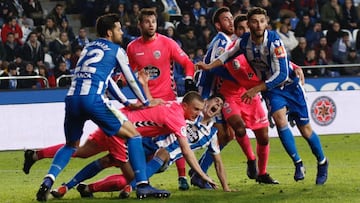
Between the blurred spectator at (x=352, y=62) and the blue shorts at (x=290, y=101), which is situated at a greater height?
the blue shorts at (x=290, y=101)

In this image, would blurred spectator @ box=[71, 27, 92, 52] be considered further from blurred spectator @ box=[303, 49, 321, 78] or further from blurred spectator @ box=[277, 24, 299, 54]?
blurred spectator @ box=[303, 49, 321, 78]

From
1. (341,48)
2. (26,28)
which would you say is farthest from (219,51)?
(341,48)

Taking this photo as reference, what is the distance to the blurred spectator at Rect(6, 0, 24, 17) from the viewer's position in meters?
26.6

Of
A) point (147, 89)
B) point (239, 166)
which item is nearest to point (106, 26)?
point (147, 89)

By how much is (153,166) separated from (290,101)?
231 centimetres

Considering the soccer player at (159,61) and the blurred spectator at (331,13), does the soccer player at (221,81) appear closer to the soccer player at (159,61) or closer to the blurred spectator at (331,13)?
the soccer player at (159,61)

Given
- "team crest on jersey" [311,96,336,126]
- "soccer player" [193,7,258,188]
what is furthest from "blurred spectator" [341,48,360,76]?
"soccer player" [193,7,258,188]

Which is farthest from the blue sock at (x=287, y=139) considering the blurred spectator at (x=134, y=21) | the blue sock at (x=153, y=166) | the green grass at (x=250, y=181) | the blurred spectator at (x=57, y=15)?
the blurred spectator at (x=57, y=15)

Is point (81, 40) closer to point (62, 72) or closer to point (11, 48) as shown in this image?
point (11, 48)

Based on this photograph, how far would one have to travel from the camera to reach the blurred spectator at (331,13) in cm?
2886

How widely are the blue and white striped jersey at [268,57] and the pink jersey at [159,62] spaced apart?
1.94 feet

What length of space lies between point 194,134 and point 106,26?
194 cm

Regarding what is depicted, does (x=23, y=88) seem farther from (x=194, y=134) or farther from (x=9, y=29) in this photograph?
(x=194, y=134)

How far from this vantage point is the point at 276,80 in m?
13.4
